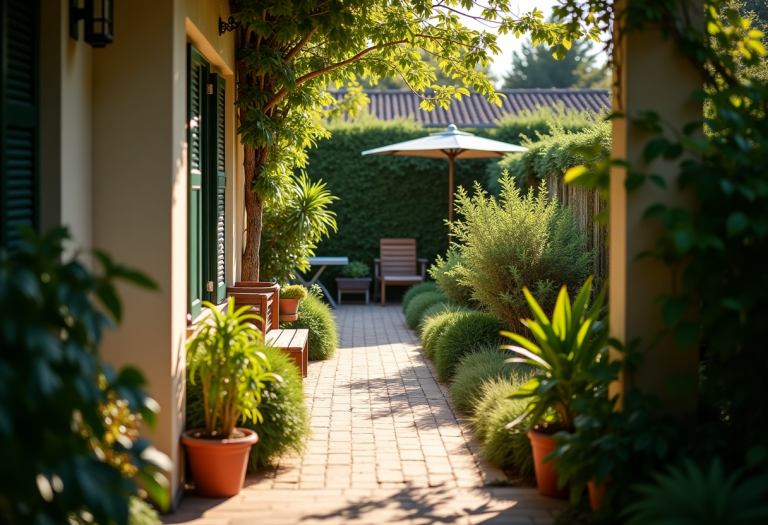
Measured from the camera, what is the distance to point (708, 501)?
2.75m

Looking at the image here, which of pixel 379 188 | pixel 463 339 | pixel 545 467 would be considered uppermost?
Result: pixel 379 188

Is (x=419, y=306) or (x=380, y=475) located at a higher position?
(x=419, y=306)

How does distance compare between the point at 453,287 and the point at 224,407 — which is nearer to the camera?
the point at 224,407

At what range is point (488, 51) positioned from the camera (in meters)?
7.69

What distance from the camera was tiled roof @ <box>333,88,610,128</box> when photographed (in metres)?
18.6

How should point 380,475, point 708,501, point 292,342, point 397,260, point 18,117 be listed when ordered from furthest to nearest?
point 397,260 < point 292,342 < point 380,475 < point 18,117 < point 708,501

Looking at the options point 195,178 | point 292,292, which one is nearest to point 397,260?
point 292,292

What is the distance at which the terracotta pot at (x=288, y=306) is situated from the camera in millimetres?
8148

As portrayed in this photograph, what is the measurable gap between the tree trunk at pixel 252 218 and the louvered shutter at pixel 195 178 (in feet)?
5.84

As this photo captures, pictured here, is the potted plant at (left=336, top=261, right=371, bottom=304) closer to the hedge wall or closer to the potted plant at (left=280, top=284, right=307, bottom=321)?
the hedge wall

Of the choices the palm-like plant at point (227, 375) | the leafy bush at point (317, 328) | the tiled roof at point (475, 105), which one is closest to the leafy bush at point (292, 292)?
the leafy bush at point (317, 328)

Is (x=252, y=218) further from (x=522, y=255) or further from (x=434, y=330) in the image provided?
(x=522, y=255)

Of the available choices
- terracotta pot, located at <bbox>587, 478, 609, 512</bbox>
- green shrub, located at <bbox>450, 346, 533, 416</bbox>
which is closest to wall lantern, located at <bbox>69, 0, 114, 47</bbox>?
terracotta pot, located at <bbox>587, 478, 609, 512</bbox>

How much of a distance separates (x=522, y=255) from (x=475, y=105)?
13.1m
